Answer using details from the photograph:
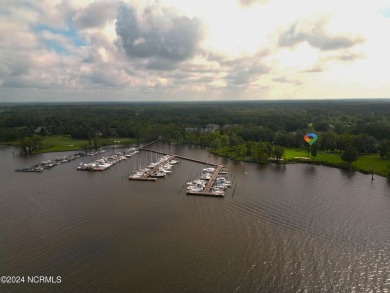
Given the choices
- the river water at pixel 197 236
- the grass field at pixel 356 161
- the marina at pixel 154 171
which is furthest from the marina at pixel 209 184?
the grass field at pixel 356 161

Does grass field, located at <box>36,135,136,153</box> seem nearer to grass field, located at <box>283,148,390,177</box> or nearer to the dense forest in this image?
the dense forest

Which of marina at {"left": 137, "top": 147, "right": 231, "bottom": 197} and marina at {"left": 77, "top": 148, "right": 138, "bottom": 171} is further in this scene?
marina at {"left": 77, "top": 148, "right": 138, "bottom": 171}

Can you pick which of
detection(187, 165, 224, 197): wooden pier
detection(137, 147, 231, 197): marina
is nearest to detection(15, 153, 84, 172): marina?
detection(137, 147, 231, 197): marina

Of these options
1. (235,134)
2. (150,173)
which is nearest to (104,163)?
(150,173)

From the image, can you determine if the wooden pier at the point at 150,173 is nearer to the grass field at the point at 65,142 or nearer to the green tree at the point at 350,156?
the grass field at the point at 65,142

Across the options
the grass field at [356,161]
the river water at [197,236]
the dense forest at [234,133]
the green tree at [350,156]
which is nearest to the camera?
the river water at [197,236]

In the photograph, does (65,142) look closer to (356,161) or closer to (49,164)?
(49,164)

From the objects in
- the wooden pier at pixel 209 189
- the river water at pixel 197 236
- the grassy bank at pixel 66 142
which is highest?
the grassy bank at pixel 66 142
